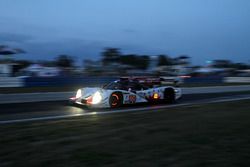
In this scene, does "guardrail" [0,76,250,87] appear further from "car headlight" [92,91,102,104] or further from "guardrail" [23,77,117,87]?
"car headlight" [92,91,102,104]

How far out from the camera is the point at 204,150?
5258mm

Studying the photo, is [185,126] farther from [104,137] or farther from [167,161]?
[167,161]

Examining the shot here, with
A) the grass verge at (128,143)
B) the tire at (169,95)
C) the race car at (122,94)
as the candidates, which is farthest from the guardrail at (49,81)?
the grass verge at (128,143)

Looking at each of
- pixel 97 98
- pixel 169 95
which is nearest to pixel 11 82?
pixel 169 95

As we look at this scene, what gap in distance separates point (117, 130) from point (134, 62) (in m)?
54.1

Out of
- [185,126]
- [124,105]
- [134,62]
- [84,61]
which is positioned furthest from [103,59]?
[185,126]

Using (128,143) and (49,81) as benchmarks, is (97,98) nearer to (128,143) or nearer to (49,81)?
(128,143)

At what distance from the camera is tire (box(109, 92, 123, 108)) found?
39.3 ft

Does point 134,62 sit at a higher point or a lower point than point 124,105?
higher

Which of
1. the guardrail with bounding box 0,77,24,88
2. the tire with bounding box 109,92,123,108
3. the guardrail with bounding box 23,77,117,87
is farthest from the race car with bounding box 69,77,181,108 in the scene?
the guardrail with bounding box 23,77,117,87

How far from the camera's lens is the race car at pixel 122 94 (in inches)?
460

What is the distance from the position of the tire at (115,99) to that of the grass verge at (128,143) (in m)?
3.78

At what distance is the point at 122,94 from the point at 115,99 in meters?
0.29

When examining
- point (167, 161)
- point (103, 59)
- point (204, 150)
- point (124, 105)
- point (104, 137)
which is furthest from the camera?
point (103, 59)
